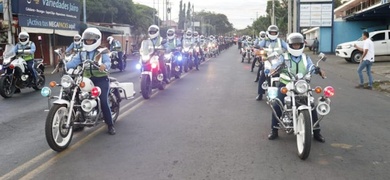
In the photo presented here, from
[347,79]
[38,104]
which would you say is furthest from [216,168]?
[347,79]

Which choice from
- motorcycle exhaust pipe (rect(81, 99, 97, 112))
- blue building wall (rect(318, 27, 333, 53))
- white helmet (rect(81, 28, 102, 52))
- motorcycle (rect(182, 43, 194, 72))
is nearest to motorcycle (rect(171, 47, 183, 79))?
motorcycle (rect(182, 43, 194, 72))

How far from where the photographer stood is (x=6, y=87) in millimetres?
12445

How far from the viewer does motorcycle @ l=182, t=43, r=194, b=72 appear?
19953 millimetres

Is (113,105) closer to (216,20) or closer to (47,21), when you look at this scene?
(47,21)

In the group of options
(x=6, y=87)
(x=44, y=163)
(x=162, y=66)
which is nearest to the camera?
(x=44, y=163)

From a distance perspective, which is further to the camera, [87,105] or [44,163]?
[87,105]

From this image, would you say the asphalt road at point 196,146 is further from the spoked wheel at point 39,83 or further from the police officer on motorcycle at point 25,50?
the spoked wheel at point 39,83

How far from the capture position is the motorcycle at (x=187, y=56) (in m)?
20.0

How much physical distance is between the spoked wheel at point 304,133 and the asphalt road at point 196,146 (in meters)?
0.14

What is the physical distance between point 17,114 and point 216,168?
5.87m

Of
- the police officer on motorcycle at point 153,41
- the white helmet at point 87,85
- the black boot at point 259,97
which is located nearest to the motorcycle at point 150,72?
the police officer on motorcycle at point 153,41

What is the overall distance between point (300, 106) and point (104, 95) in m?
3.13

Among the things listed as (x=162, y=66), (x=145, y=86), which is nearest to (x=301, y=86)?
(x=145, y=86)

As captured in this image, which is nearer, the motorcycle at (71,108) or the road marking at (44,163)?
the road marking at (44,163)
